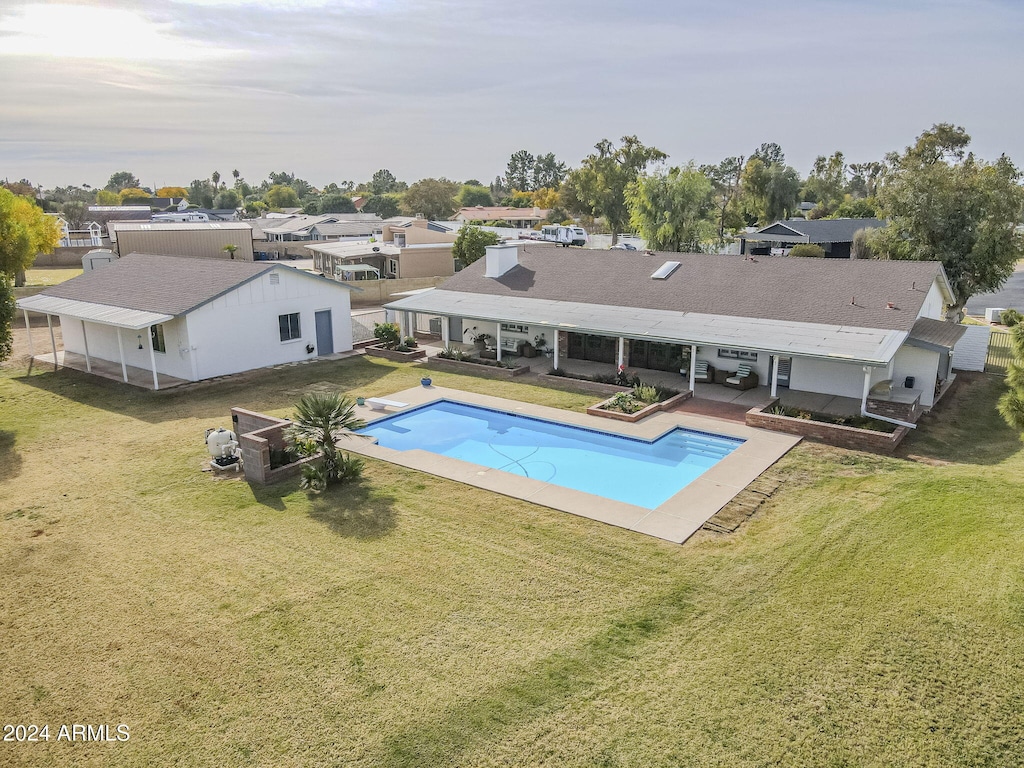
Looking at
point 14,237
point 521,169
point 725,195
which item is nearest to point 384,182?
point 521,169

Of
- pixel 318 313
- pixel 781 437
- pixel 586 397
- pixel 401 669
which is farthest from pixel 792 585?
pixel 318 313

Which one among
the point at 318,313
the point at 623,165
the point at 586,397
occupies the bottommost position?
the point at 586,397

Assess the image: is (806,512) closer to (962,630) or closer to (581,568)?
(962,630)

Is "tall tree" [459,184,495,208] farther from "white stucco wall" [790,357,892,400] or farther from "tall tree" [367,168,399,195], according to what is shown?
"white stucco wall" [790,357,892,400]

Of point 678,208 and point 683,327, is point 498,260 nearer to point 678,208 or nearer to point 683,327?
point 683,327

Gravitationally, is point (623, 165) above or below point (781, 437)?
above

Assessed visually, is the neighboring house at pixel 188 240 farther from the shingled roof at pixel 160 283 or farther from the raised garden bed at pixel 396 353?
the raised garden bed at pixel 396 353
